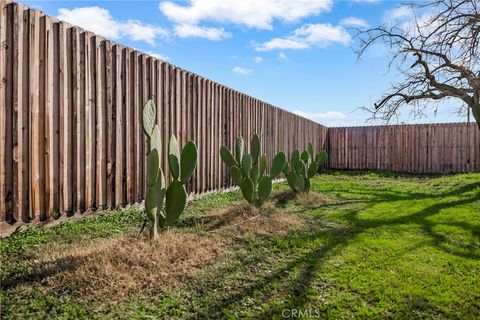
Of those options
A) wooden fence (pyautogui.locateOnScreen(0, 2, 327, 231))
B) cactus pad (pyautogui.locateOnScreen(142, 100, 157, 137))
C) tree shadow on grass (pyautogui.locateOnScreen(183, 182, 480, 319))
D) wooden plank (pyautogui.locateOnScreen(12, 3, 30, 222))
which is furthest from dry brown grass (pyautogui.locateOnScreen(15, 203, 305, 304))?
cactus pad (pyautogui.locateOnScreen(142, 100, 157, 137))

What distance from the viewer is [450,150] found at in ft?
36.0

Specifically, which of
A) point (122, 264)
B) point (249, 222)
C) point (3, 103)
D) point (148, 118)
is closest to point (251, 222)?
point (249, 222)

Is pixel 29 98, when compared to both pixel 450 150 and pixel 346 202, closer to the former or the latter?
pixel 346 202

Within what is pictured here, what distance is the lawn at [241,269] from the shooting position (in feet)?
6.02

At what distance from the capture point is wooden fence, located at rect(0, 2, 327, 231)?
279 centimetres

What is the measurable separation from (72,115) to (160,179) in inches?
48.4

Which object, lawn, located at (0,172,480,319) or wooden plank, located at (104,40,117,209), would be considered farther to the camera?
wooden plank, located at (104,40,117,209)

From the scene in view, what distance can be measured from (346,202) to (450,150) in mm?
7551

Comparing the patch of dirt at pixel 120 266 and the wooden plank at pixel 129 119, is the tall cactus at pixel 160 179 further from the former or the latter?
the wooden plank at pixel 129 119

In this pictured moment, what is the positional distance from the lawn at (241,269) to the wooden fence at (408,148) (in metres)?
8.23

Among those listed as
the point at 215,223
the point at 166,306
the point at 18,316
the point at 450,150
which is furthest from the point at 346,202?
the point at 450,150

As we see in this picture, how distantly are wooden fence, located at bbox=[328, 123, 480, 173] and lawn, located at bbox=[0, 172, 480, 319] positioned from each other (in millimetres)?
8225

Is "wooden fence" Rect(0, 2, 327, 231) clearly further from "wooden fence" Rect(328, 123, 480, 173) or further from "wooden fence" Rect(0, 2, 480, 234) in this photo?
"wooden fence" Rect(328, 123, 480, 173)

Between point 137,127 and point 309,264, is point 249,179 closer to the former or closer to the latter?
point 137,127
